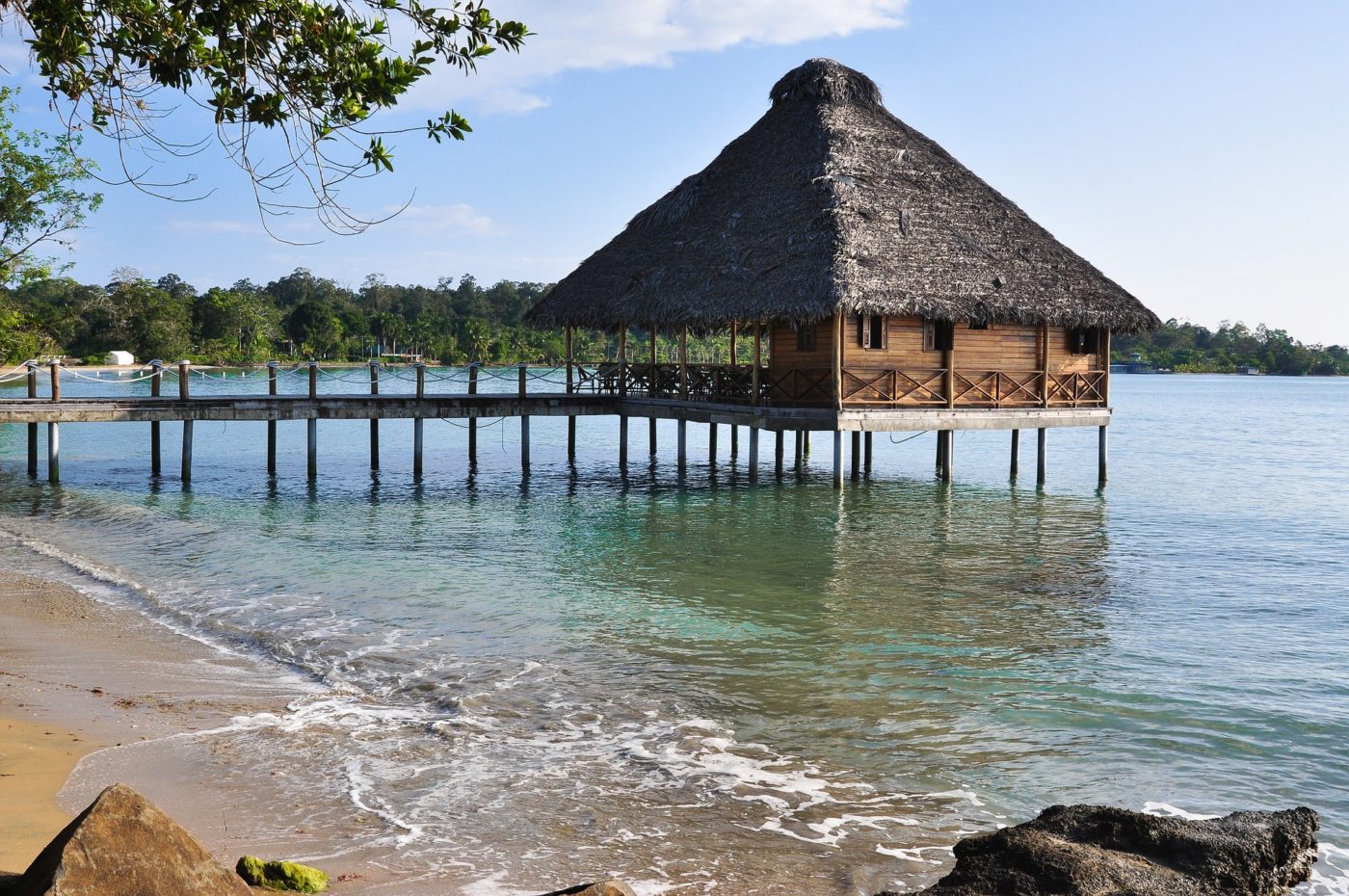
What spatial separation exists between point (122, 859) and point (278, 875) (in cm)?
135

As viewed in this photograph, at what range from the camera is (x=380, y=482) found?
22.6m

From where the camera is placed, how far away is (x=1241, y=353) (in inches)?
5197

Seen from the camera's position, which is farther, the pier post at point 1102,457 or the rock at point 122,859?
the pier post at point 1102,457

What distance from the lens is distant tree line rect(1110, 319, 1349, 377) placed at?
130875 millimetres

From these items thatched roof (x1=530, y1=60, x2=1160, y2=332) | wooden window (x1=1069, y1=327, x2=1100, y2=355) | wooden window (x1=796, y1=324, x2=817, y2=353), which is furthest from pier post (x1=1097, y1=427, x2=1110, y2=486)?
wooden window (x1=796, y1=324, x2=817, y2=353)

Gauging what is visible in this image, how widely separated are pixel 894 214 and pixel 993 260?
207cm

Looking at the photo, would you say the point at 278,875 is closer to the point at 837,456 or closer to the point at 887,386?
the point at 837,456

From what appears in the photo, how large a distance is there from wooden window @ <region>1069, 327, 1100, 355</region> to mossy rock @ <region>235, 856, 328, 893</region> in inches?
778

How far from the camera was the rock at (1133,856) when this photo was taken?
419 cm

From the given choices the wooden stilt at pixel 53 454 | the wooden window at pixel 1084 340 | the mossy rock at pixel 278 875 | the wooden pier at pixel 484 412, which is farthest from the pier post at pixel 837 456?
the mossy rock at pixel 278 875

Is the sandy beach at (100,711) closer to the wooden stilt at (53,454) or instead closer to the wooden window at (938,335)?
the wooden stilt at (53,454)

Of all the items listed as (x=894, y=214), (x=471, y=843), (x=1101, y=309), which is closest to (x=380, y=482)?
(x=894, y=214)

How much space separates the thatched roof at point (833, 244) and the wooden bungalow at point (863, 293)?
4 cm

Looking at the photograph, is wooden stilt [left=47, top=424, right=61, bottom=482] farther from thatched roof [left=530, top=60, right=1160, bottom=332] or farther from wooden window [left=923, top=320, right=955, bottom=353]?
wooden window [left=923, top=320, right=955, bottom=353]
